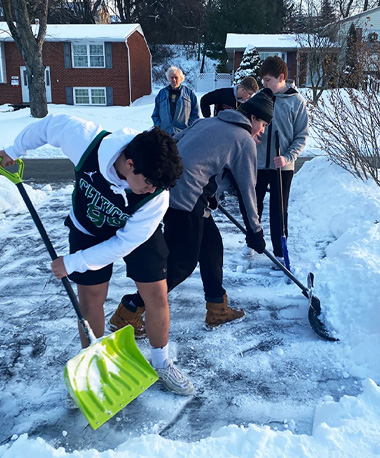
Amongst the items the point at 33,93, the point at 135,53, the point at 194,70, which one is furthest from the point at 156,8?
the point at 33,93

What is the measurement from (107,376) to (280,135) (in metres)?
2.77

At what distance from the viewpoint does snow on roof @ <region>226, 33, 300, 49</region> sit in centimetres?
2773

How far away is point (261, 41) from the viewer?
93.8 feet

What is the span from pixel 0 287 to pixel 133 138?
8.64 feet

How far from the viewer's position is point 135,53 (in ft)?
87.7

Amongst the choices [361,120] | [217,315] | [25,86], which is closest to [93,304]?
[217,315]

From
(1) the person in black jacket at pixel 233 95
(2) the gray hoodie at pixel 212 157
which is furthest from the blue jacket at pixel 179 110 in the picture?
(2) the gray hoodie at pixel 212 157

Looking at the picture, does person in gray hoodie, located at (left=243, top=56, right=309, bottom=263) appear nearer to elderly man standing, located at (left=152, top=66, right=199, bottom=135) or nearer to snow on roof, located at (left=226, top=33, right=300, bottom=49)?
elderly man standing, located at (left=152, top=66, right=199, bottom=135)

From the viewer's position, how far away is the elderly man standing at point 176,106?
6449 mm

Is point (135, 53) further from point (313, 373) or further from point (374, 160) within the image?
point (313, 373)

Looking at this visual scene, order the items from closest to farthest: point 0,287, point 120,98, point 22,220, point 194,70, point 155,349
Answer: point 155,349 → point 0,287 → point 22,220 → point 120,98 → point 194,70

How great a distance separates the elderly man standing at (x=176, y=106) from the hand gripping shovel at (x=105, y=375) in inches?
169

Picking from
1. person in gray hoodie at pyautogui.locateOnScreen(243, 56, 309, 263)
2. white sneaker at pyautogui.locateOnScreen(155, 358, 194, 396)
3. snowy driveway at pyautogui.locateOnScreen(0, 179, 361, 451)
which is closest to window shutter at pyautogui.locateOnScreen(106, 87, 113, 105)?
snowy driveway at pyautogui.locateOnScreen(0, 179, 361, 451)

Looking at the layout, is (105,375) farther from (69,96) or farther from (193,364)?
(69,96)
